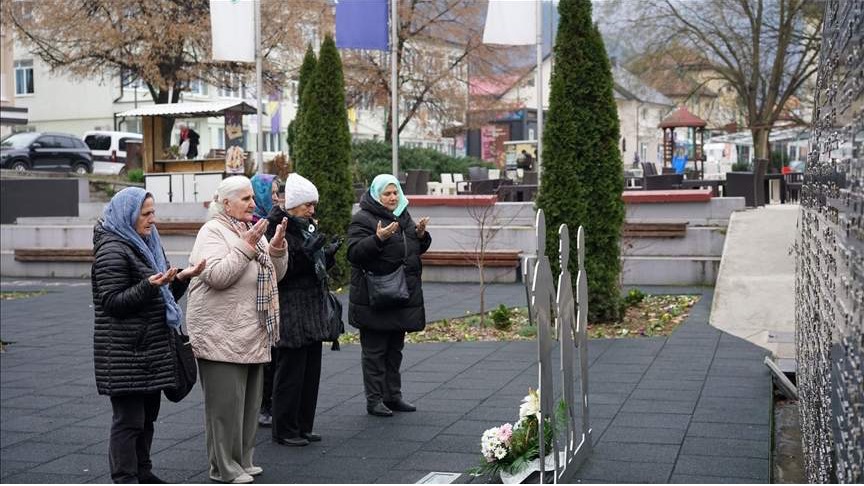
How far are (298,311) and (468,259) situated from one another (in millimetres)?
11044

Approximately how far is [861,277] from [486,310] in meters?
12.9

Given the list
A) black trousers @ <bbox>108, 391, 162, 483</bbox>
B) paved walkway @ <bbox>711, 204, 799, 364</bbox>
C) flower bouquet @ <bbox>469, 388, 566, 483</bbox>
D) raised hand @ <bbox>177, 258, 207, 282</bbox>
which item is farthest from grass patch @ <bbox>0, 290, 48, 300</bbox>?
flower bouquet @ <bbox>469, 388, 566, 483</bbox>

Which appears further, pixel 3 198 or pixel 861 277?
pixel 3 198

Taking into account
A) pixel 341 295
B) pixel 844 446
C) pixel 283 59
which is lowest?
pixel 341 295

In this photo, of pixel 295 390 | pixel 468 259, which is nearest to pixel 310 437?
pixel 295 390

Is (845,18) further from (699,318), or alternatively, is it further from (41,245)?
(41,245)

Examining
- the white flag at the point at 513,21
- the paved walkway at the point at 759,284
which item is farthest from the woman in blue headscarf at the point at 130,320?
the white flag at the point at 513,21

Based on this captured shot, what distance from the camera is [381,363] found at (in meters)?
8.79

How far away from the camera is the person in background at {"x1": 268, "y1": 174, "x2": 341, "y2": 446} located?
7.65 metres

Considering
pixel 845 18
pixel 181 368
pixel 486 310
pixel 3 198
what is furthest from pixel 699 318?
pixel 3 198

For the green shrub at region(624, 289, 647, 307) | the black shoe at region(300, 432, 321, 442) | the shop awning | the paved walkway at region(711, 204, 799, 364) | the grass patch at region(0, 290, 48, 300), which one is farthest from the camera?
the shop awning

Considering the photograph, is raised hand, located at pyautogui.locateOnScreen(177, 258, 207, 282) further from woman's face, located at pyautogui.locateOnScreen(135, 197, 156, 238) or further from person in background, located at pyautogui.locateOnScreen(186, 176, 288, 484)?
woman's face, located at pyautogui.locateOnScreen(135, 197, 156, 238)

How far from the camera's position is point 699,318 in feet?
44.8

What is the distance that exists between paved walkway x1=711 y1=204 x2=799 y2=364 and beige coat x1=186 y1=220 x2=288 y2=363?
5.13 m
